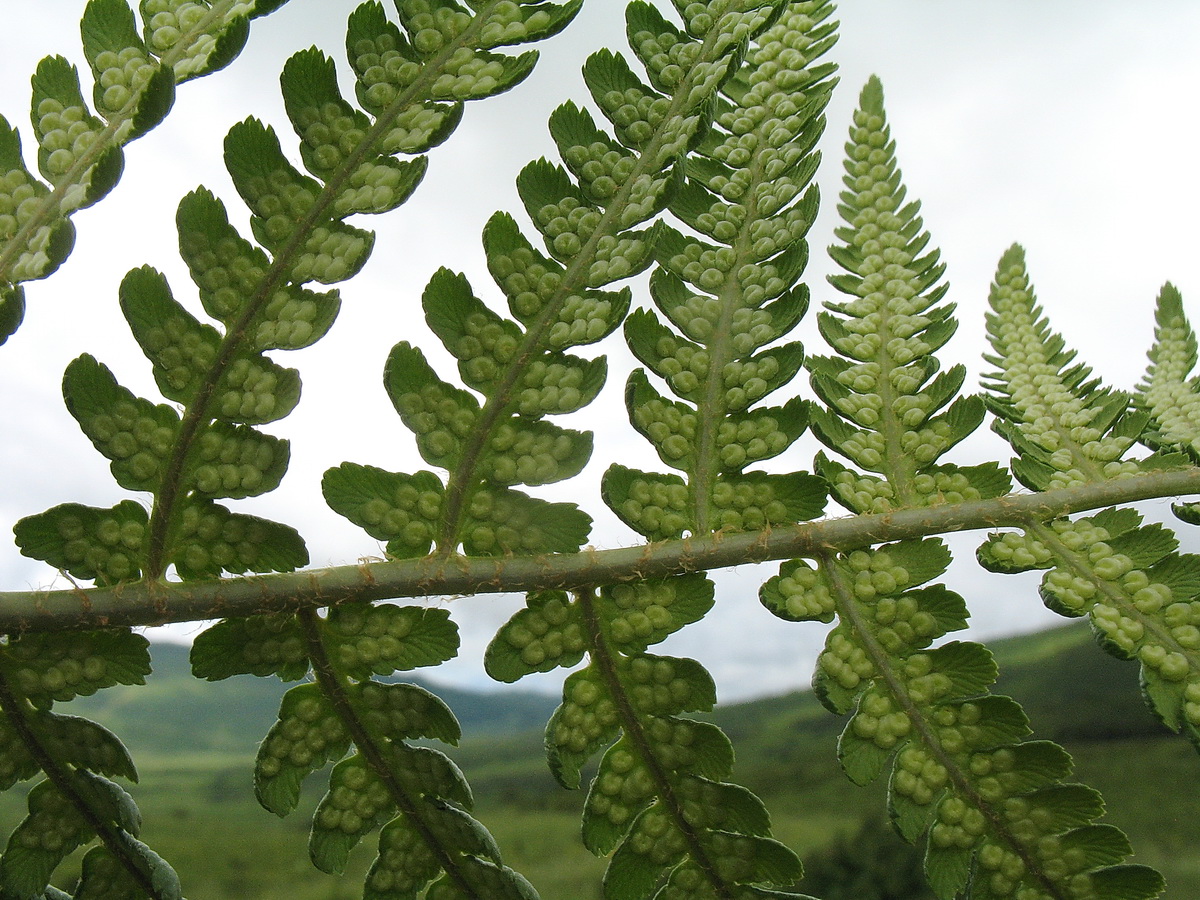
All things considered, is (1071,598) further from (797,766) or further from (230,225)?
(230,225)

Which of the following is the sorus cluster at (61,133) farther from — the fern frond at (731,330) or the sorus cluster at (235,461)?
the fern frond at (731,330)

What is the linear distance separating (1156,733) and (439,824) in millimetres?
2344

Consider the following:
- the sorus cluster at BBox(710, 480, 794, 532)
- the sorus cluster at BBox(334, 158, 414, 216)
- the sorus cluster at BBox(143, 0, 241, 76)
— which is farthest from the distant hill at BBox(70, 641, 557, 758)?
the sorus cluster at BBox(143, 0, 241, 76)

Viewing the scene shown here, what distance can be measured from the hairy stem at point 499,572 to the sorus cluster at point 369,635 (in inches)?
1.4

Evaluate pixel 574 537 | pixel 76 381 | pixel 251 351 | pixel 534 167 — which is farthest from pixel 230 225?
pixel 574 537

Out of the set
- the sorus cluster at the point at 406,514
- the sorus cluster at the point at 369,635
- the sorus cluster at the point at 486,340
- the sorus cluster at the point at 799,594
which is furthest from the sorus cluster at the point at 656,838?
the sorus cluster at the point at 486,340

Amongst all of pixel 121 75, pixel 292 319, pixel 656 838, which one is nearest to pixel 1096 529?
pixel 656 838

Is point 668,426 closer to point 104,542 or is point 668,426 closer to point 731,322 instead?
point 731,322

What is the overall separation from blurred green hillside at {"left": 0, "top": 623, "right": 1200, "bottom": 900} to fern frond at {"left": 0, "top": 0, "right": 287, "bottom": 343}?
1.40 metres

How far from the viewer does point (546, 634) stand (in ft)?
5.66

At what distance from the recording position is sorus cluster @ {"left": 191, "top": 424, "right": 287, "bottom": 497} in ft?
5.29

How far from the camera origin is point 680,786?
68.8 inches

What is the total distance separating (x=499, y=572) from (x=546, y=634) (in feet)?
0.52

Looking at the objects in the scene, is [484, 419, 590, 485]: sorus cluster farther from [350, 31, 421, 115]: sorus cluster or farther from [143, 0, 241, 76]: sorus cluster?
[143, 0, 241, 76]: sorus cluster
